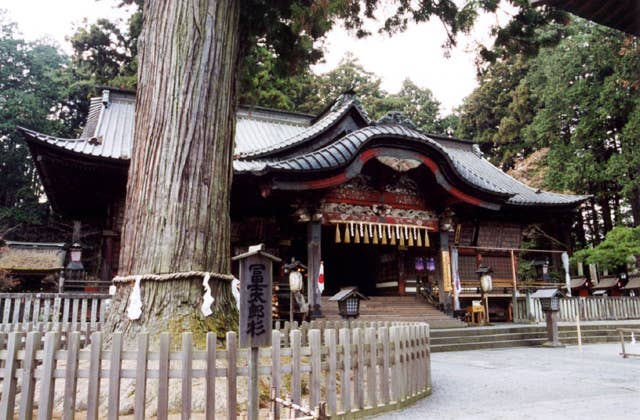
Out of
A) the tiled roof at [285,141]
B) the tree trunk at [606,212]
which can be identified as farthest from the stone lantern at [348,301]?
the tree trunk at [606,212]

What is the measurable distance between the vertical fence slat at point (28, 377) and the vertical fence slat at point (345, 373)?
2.49m

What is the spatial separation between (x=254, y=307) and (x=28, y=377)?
179 centimetres

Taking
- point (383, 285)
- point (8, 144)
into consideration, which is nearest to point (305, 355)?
point (383, 285)

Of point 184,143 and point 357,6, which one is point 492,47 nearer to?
point 357,6

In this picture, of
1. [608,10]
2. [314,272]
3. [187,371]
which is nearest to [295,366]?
[187,371]

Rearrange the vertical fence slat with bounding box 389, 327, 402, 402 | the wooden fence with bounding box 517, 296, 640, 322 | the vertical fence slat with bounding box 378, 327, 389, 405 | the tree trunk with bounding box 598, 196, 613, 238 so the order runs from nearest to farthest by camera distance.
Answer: the vertical fence slat with bounding box 378, 327, 389, 405 < the vertical fence slat with bounding box 389, 327, 402, 402 < the wooden fence with bounding box 517, 296, 640, 322 < the tree trunk with bounding box 598, 196, 613, 238

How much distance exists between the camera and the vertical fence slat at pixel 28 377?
364cm

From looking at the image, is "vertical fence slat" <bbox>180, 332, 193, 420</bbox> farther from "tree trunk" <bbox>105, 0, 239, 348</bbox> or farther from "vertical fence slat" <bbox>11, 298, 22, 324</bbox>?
"vertical fence slat" <bbox>11, 298, 22, 324</bbox>

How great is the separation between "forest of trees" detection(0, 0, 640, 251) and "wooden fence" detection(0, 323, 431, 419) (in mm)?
17459

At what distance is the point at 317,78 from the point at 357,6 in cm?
3134

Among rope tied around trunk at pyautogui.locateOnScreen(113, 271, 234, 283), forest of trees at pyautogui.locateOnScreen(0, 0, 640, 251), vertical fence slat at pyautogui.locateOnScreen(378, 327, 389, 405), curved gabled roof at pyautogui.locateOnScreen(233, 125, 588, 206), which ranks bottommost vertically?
vertical fence slat at pyautogui.locateOnScreen(378, 327, 389, 405)

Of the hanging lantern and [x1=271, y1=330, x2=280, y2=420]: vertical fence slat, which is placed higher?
the hanging lantern

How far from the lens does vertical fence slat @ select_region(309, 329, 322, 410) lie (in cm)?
399

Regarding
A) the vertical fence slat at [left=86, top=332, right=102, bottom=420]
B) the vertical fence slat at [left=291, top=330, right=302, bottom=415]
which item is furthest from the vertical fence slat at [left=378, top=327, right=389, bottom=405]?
the vertical fence slat at [left=86, top=332, right=102, bottom=420]
